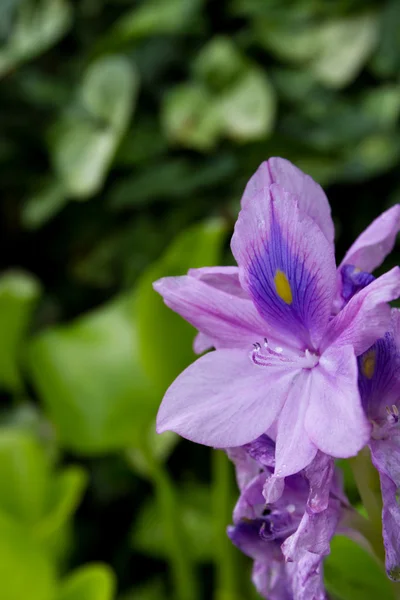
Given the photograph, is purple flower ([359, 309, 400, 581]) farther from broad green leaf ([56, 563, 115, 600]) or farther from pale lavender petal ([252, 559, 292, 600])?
broad green leaf ([56, 563, 115, 600])

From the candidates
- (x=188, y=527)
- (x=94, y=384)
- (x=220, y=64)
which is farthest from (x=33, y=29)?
(x=188, y=527)

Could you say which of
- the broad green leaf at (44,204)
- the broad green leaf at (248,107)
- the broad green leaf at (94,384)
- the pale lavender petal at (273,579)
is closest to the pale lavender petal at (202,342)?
the pale lavender petal at (273,579)

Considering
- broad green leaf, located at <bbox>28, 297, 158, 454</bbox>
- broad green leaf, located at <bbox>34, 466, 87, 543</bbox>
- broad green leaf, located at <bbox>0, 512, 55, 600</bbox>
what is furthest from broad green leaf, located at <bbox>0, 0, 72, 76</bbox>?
broad green leaf, located at <bbox>0, 512, 55, 600</bbox>

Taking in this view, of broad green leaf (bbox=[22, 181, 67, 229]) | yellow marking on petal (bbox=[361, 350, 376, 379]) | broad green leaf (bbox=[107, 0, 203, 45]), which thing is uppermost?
broad green leaf (bbox=[107, 0, 203, 45])

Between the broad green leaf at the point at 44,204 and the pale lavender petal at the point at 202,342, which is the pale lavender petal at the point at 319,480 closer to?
the pale lavender petal at the point at 202,342

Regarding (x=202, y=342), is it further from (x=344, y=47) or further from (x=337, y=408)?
(x=344, y=47)
